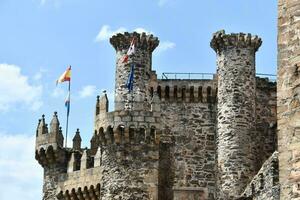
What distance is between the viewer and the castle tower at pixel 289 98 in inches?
446

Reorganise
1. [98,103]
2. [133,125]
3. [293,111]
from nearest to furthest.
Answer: [293,111], [133,125], [98,103]

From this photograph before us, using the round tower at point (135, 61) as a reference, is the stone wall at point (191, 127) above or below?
below

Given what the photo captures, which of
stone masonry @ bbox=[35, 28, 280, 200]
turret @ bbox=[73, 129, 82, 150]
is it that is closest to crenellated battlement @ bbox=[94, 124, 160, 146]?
stone masonry @ bbox=[35, 28, 280, 200]

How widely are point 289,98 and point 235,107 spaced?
26.4 meters

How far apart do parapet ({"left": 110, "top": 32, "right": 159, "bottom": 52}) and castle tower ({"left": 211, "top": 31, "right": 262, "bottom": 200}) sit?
2509mm

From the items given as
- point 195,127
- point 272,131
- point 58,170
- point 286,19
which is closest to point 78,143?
point 58,170

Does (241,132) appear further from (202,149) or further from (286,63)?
(286,63)

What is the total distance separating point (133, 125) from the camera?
2952 cm

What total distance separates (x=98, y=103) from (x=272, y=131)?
9743 mm

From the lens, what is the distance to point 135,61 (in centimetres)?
3878

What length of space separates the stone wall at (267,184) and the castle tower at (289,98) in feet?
24.8

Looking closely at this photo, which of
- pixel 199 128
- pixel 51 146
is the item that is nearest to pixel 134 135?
pixel 51 146

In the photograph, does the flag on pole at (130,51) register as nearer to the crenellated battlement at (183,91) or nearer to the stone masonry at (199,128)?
the stone masonry at (199,128)

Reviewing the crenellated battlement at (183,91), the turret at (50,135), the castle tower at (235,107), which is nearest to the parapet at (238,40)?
the castle tower at (235,107)
